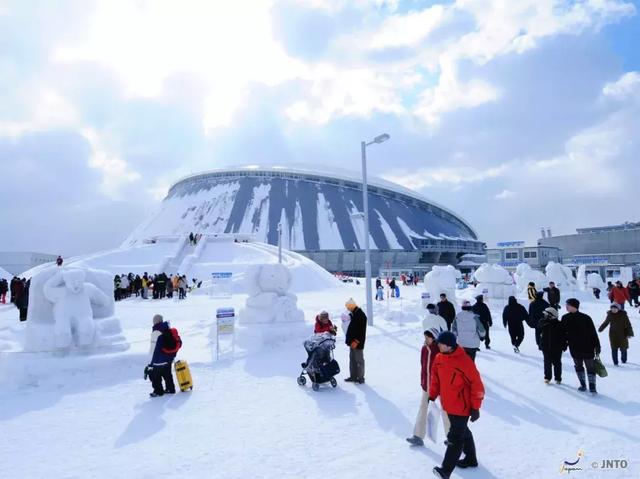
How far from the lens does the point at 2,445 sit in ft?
15.2

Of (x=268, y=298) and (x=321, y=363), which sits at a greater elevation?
(x=268, y=298)

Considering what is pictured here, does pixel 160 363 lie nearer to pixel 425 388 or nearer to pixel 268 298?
pixel 425 388

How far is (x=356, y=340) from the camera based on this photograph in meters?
6.58

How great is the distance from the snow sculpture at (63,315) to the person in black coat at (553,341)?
24.7 ft

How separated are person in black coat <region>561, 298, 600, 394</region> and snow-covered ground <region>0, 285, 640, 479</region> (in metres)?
0.30

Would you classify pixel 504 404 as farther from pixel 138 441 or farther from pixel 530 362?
pixel 138 441

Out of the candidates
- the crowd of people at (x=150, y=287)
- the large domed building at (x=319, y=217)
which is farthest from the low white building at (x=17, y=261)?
the crowd of people at (x=150, y=287)

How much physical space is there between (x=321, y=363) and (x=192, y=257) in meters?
24.8

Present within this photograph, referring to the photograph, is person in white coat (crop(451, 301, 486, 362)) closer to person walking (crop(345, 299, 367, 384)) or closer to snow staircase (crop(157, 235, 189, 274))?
person walking (crop(345, 299, 367, 384))

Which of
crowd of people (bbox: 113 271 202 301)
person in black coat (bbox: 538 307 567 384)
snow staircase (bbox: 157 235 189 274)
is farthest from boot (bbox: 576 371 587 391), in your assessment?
snow staircase (bbox: 157 235 189 274)

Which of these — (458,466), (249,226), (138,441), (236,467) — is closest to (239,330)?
(138,441)

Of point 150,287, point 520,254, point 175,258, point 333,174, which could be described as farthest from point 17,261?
point 520,254

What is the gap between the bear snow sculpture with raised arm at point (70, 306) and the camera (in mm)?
7455

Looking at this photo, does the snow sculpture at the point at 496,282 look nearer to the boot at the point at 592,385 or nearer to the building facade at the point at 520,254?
the boot at the point at 592,385
